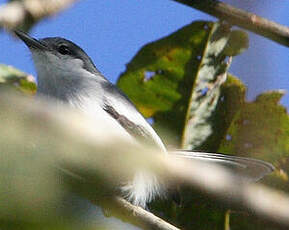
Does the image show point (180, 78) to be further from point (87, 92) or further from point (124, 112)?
point (87, 92)

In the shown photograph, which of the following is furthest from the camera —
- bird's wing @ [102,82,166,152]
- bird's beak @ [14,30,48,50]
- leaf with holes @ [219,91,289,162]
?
bird's beak @ [14,30,48,50]

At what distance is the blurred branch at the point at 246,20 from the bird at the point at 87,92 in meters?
1.36

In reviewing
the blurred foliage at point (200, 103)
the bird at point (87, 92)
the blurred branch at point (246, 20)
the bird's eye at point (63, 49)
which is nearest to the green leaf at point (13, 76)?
the blurred foliage at point (200, 103)

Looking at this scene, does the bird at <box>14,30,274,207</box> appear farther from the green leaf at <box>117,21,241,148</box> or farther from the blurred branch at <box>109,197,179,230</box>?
the blurred branch at <box>109,197,179,230</box>

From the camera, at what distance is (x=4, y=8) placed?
4.87ft

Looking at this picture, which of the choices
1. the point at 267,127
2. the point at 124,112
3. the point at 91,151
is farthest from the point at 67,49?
the point at 91,151

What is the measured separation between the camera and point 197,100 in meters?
3.17

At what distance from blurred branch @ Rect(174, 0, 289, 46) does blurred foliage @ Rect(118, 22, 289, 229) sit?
94 cm

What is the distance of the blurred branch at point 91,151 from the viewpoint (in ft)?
2.12

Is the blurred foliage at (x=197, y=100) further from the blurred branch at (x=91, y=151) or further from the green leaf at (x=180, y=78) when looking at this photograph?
the blurred branch at (x=91, y=151)

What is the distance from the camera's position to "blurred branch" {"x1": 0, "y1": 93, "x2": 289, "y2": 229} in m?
0.65

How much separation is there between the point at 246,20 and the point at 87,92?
2301 mm

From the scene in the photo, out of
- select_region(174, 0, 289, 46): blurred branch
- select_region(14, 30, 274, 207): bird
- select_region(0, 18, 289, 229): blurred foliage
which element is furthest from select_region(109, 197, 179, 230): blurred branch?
select_region(14, 30, 274, 207): bird

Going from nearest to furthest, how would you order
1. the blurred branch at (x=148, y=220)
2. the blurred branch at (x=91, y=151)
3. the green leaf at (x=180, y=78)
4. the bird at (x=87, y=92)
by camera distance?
the blurred branch at (x=91, y=151), the blurred branch at (x=148, y=220), the green leaf at (x=180, y=78), the bird at (x=87, y=92)
